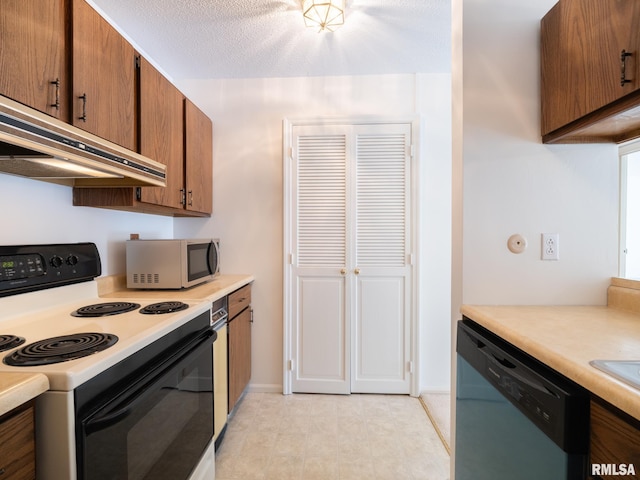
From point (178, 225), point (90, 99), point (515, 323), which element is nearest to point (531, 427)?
point (515, 323)

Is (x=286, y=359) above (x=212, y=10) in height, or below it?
below

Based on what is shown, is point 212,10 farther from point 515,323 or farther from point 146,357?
point 515,323

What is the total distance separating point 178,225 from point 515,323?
2440 mm

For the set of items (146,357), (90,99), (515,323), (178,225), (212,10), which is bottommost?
A: (146,357)

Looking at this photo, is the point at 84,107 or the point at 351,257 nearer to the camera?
the point at 84,107

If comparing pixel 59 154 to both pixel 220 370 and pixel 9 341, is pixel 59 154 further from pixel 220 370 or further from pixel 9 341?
pixel 220 370

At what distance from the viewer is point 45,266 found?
54.8 inches

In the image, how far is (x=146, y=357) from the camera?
1.10 meters

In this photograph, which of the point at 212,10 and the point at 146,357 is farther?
the point at 212,10

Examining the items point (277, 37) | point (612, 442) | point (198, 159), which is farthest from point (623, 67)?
point (198, 159)

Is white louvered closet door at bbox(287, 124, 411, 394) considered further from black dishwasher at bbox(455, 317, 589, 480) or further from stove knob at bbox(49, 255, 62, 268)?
stove knob at bbox(49, 255, 62, 268)

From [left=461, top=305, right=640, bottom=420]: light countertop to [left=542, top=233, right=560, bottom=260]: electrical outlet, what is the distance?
218mm

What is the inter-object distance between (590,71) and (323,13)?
1.26 meters

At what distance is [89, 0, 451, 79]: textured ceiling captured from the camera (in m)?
1.80
